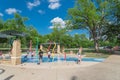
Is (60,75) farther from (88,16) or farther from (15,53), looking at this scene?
(88,16)

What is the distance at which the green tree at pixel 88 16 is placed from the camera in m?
→ 37.9

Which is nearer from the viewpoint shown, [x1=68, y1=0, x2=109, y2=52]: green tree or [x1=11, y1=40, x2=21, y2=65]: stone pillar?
[x1=11, y1=40, x2=21, y2=65]: stone pillar

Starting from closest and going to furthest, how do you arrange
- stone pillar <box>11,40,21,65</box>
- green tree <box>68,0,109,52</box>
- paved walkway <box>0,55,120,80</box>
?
1. paved walkway <box>0,55,120,80</box>
2. stone pillar <box>11,40,21,65</box>
3. green tree <box>68,0,109,52</box>

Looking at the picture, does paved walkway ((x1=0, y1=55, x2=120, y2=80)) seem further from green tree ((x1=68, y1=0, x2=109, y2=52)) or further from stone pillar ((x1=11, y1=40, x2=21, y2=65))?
green tree ((x1=68, y1=0, x2=109, y2=52))

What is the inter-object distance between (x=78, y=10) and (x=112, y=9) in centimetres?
724

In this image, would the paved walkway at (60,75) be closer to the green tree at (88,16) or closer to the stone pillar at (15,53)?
the stone pillar at (15,53)

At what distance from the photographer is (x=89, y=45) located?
84.1 meters

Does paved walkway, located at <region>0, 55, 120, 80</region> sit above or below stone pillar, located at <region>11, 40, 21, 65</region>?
below

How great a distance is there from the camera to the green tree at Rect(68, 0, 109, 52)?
124 feet

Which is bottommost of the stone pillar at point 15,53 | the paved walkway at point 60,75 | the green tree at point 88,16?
the paved walkway at point 60,75

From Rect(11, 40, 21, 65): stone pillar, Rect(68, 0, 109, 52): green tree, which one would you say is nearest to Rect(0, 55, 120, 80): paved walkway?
Rect(11, 40, 21, 65): stone pillar

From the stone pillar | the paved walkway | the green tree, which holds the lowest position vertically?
the paved walkway

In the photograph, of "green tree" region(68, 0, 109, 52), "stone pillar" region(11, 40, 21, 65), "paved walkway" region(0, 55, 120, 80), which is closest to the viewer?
"paved walkway" region(0, 55, 120, 80)

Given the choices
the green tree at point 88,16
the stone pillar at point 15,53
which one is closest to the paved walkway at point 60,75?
the stone pillar at point 15,53
